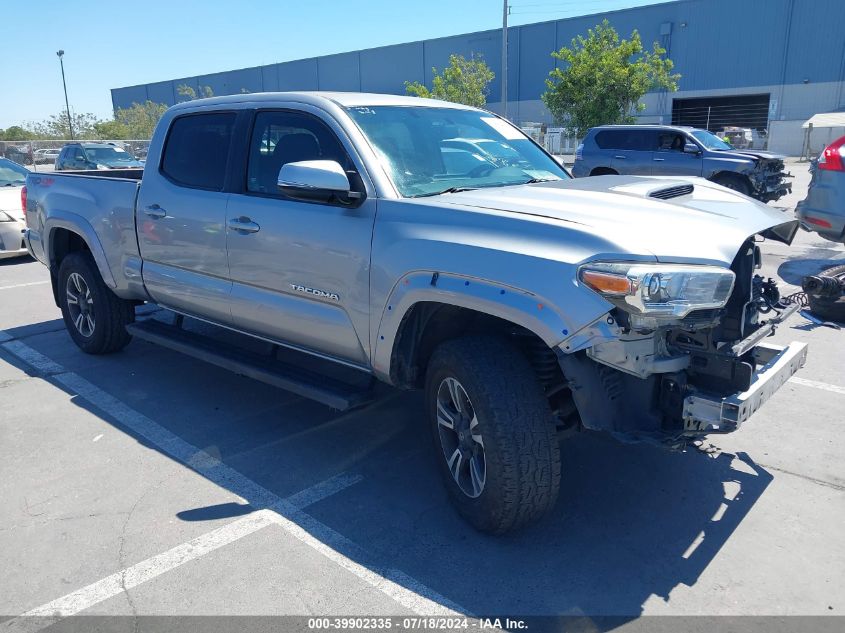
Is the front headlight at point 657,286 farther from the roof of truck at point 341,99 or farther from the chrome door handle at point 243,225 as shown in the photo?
the chrome door handle at point 243,225

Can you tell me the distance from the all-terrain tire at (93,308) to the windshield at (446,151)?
3052mm

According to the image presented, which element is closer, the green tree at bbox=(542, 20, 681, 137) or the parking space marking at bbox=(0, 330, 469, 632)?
the parking space marking at bbox=(0, 330, 469, 632)

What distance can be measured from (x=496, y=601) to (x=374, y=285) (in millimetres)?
1601

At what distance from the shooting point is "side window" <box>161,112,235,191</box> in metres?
4.64

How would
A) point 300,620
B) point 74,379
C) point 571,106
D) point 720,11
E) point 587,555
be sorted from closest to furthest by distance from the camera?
point 300,620 < point 587,555 < point 74,379 < point 571,106 < point 720,11

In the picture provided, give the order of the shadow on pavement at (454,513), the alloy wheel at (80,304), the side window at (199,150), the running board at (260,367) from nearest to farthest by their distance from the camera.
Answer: the shadow on pavement at (454,513), the running board at (260,367), the side window at (199,150), the alloy wheel at (80,304)

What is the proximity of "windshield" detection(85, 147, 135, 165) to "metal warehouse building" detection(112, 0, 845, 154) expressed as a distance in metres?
36.4

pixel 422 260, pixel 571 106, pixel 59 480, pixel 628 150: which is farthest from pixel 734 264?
pixel 571 106

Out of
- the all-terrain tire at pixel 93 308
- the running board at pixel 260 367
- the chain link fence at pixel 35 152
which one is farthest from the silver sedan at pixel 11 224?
the chain link fence at pixel 35 152

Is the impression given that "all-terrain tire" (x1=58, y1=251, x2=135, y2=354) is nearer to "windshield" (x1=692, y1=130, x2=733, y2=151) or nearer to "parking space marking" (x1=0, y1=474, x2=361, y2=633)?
"parking space marking" (x1=0, y1=474, x2=361, y2=633)

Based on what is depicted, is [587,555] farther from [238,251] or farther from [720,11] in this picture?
[720,11]

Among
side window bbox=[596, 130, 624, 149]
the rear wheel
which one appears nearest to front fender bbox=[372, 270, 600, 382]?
the rear wheel

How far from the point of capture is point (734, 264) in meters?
3.19

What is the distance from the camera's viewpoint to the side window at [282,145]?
4.01 meters
